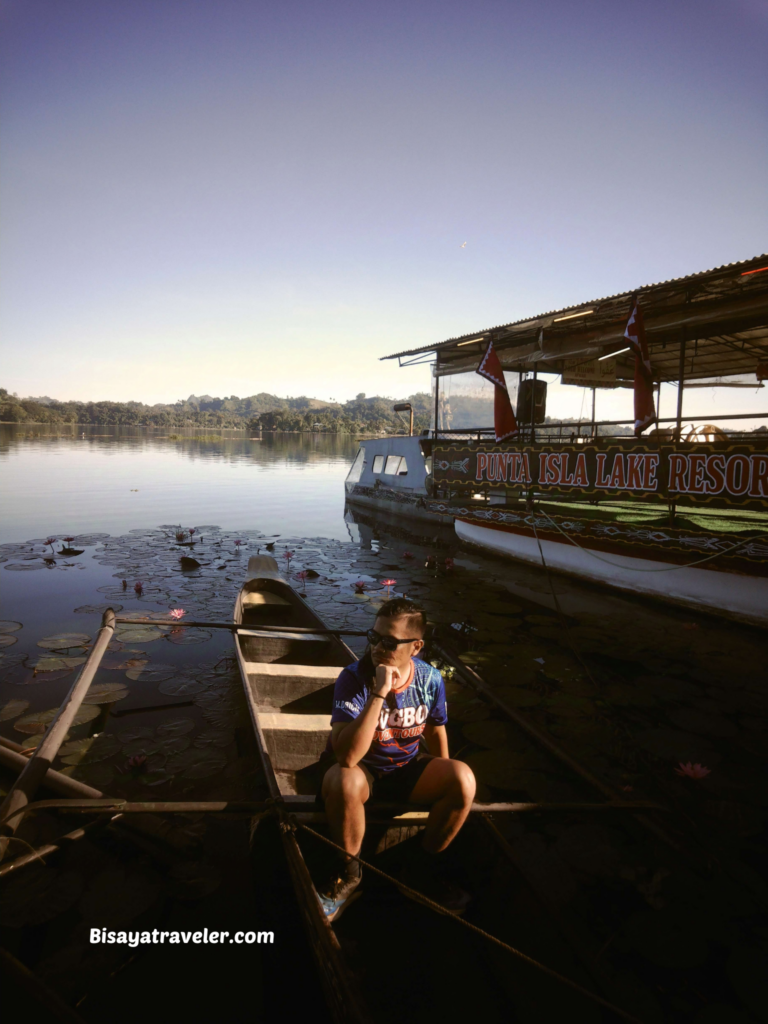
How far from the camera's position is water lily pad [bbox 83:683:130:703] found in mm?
5391

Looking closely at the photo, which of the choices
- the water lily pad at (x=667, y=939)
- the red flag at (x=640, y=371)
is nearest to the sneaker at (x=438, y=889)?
the water lily pad at (x=667, y=939)

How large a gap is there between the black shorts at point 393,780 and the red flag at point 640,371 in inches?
332

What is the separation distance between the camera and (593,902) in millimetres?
3055

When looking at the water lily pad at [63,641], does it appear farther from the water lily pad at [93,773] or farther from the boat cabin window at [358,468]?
the boat cabin window at [358,468]

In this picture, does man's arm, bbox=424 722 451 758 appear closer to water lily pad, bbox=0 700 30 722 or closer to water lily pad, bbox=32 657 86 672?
water lily pad, bbox=0 700 30 722

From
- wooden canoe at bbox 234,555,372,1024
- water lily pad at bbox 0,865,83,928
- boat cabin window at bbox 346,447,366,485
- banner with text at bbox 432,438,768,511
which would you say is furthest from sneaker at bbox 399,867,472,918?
boat cabin window at bbox 346,447,366,485

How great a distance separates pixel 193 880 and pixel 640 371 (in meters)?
9.79

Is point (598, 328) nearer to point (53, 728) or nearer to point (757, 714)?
point (757, 714)

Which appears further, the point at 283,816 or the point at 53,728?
the point at 53,728

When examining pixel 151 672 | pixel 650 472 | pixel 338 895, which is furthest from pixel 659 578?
pixel 338 895

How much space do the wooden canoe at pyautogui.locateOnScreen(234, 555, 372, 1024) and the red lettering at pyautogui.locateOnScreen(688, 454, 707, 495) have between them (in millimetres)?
6282

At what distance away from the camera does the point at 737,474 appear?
7.92m

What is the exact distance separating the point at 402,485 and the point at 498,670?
1262 centimetres

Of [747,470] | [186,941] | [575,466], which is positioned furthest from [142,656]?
[747,470]
